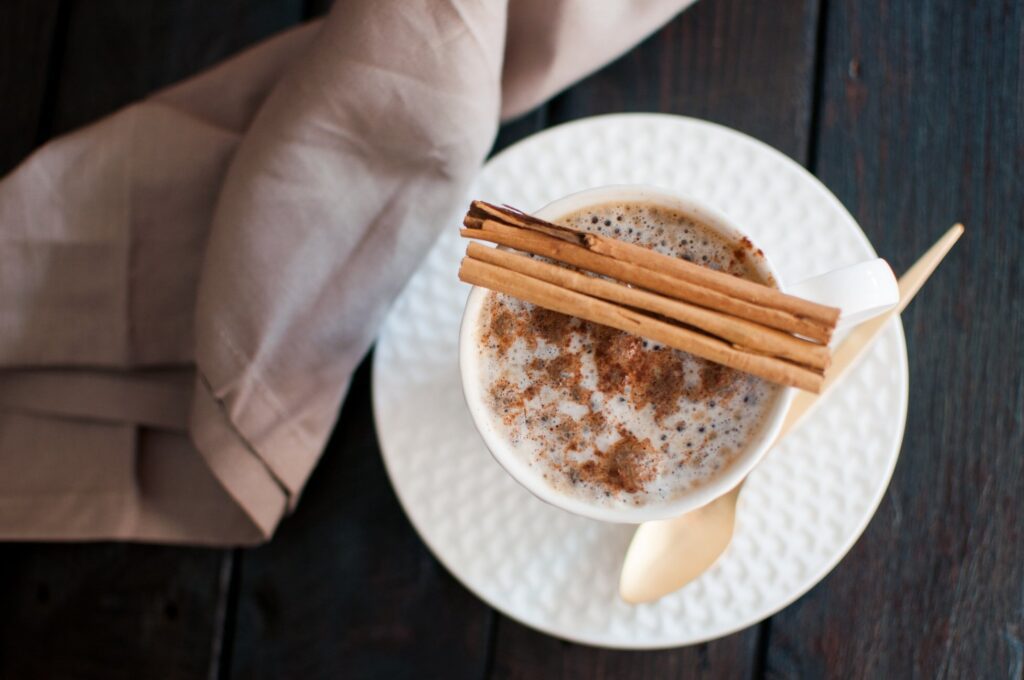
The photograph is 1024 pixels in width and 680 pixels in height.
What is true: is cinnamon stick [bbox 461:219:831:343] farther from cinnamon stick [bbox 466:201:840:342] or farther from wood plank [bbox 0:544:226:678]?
wood plank [bbox 0:544:226:678]

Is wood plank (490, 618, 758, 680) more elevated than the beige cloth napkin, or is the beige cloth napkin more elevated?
the beige cloth napkin

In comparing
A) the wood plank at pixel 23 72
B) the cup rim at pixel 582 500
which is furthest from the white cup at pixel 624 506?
the wood plank at pixel 23 72

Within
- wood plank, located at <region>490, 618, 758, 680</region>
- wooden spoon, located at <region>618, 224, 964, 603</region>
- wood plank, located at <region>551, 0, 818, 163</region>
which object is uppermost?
wood plank, located at <region>551, 0, 818, 163</region>

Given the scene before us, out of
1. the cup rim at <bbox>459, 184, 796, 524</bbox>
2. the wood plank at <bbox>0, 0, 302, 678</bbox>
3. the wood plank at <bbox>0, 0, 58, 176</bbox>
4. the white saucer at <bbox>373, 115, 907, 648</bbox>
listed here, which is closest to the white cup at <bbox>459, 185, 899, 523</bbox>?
the cup rim at <bbox>459, 184, 796, 524</bbox>

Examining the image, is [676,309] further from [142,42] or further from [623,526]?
[142,42]

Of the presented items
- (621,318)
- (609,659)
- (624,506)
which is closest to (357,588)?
(609,659)

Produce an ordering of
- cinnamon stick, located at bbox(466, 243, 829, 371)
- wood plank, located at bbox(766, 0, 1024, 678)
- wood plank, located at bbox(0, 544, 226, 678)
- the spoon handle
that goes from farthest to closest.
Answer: wood plank, located at bbox(0, 544, 226, 678)
wood plank, located at bbox(766, 0, 1024, 678)
the spoon handle
cinnamon stick, located at bbox(466, 243, 829, 371)

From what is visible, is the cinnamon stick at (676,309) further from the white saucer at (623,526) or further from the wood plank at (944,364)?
the wood plank at (944,364)
